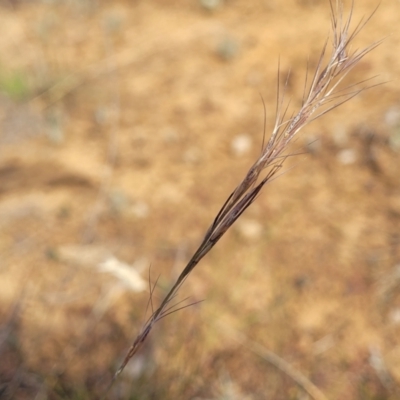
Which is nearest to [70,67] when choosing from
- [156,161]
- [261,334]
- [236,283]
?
[156,161]

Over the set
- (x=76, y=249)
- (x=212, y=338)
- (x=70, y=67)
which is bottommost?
(x=212, y=338)

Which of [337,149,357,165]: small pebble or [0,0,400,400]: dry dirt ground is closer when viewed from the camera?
[0,0,400,400]: dry dirt ground

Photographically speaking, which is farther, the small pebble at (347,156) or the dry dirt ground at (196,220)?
the small pebble at (347,156)

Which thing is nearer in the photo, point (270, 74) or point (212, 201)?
point (212, 201)

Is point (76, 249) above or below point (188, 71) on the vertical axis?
below

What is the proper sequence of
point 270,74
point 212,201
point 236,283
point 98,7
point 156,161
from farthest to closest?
point 98,7, point 270,74, point 156,161, point 212,201, point 236,283

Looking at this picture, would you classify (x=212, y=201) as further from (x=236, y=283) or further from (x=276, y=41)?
(x=276, y=41)

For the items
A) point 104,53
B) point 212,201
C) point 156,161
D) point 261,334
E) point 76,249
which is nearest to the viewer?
point 261,334

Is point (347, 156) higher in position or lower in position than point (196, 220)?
higher
